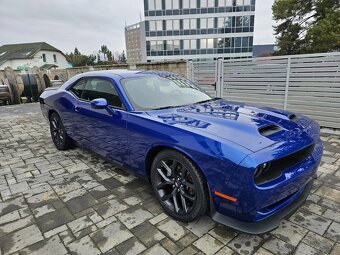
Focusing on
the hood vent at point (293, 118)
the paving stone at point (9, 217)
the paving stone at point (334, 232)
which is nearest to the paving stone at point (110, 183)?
the paving stone at point (9, 217)

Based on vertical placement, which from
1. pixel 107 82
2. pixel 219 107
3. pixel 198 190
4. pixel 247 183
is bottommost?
pixel 198 190

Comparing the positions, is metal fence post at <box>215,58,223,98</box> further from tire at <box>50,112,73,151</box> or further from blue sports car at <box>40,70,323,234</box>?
tire at <box>50,112,73,151</box>

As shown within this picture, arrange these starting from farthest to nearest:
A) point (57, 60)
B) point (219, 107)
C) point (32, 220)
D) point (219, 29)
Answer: point (57, 60)
point (219, 29)
point (219, 107)
point (32, 220)

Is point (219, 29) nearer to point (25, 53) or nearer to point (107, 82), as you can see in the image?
point (107, 82)

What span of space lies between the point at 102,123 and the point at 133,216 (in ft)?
4.17

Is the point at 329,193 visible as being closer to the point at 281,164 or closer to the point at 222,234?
the point at 281,164

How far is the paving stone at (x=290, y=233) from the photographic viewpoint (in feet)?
6.71

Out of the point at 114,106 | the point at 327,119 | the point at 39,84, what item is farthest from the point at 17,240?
the point at 39,84

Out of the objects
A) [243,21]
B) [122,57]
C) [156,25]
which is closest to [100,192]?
[156,25]

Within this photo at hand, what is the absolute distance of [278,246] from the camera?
78.2 inches

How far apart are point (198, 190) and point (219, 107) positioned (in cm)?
113

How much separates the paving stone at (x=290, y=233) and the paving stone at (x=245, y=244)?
0.19 metres

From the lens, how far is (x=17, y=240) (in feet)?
7.02

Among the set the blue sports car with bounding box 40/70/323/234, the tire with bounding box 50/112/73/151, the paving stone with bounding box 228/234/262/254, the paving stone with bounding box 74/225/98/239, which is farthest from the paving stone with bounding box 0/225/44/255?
the tire with bounding box 50/112/73/151
